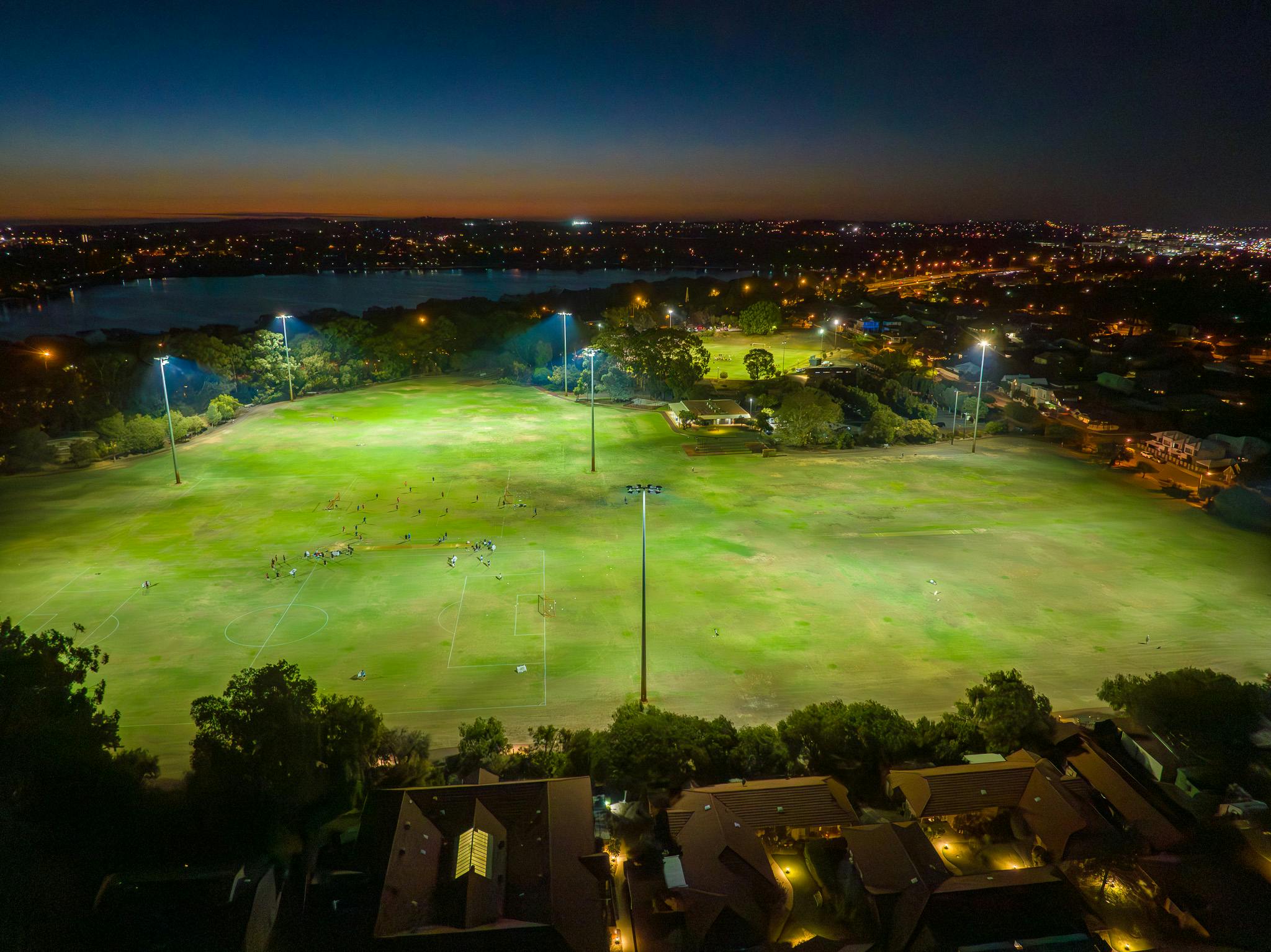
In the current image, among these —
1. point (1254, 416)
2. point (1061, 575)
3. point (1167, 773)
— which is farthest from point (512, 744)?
point (1254, 416)

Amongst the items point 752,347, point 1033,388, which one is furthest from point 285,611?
point 752,347

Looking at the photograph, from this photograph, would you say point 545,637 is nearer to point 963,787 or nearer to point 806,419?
point 963,787

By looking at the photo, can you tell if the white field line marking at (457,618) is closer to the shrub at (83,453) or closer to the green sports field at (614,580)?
the green sports field at (614,580)

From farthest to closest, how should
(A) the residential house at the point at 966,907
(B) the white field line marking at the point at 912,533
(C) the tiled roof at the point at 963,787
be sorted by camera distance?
(B) the white field line marking at the point at 912,533 → (C) the tiled roof at the point at 963,787 → (A) the residential house at the point at 966,907

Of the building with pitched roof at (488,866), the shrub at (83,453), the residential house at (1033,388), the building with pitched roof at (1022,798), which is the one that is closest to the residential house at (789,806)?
the building with pitched roof at (1022,798)

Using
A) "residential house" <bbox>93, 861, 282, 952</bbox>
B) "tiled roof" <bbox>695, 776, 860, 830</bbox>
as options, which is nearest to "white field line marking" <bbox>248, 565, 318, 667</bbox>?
"residential house" <bbox>93, 861, 282, 952</bbox>

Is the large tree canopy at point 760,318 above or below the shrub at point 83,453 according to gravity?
above

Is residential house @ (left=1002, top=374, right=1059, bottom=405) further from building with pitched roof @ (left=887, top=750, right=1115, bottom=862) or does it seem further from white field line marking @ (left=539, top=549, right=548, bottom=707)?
building with pitched roof @ (left=887, top=750, right=1115, bottom=862)
